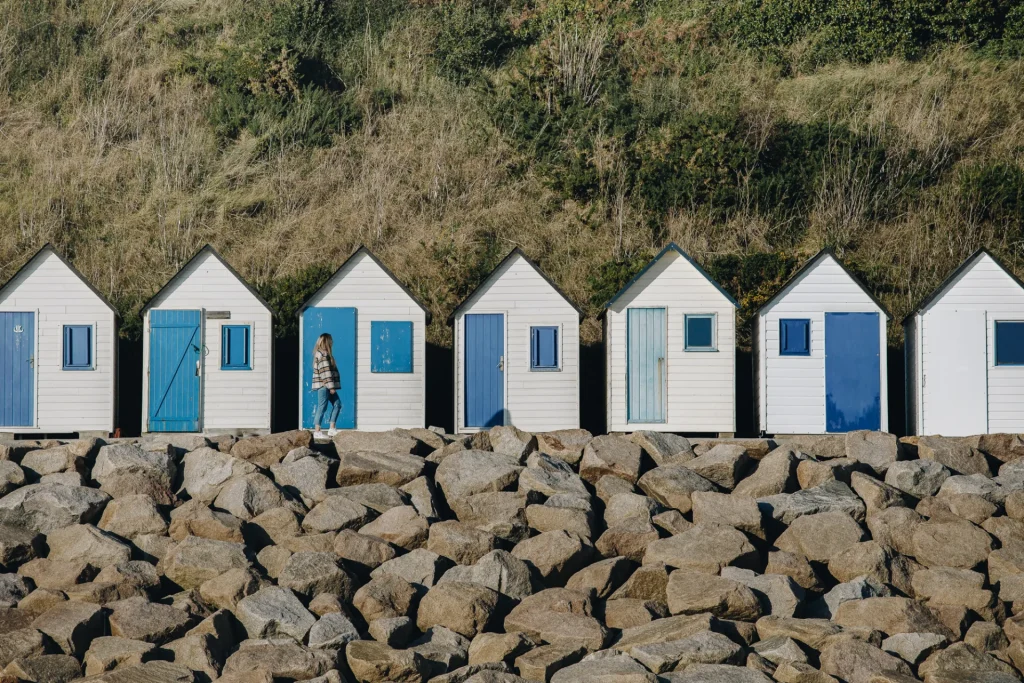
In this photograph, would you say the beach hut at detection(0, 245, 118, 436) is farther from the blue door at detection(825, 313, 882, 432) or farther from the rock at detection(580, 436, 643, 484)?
the blue door at detection(825, 313, 882, 432)

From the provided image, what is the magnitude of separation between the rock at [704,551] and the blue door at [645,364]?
4507 millimetres

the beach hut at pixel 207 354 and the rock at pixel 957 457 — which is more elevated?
the beach hut at pixel 207 354

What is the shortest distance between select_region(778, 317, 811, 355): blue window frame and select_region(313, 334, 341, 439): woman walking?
21.1 feet

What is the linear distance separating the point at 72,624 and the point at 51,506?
10.2 ft

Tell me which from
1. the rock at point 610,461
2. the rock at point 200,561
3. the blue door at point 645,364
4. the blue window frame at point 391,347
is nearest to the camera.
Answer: the rock at point 200,561

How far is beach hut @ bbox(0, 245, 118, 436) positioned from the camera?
18359 millimetres

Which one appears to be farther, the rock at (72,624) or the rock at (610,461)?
the rock at (610,461)

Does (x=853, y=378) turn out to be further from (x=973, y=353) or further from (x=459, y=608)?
(x=459, y=608)

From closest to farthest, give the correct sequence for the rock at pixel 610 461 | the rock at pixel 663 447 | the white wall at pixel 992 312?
the rock at pixel 610 461
the rock at pixel 663 447
the white wall at pixel 992 312

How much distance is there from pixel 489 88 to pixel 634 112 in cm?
377

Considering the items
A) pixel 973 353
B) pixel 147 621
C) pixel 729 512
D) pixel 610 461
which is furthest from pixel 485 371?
pixel 147 621

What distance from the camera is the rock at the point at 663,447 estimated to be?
645 inches

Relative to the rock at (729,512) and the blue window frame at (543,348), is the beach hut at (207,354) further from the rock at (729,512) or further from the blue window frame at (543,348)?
the rock at (729,512)

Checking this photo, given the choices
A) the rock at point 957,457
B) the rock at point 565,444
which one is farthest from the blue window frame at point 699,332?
the rock at point 957,457
